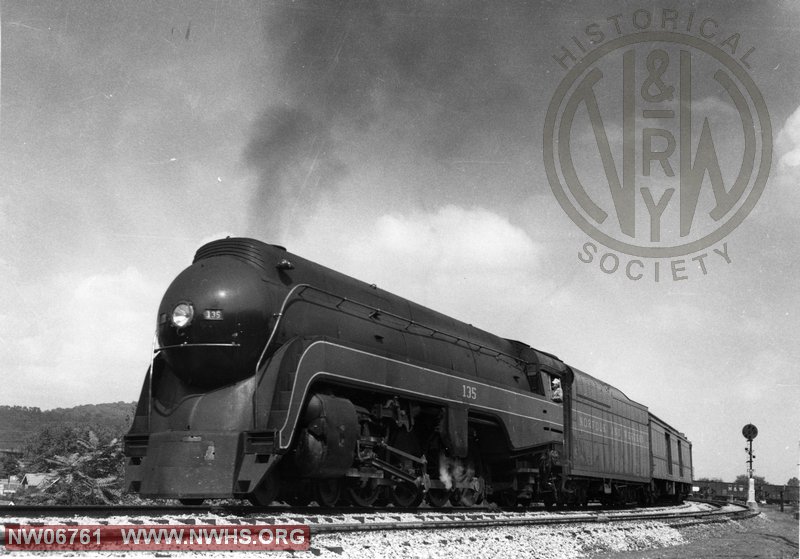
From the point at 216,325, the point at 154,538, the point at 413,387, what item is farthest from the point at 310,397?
the point at 154,538

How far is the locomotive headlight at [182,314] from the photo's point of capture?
9.08 m

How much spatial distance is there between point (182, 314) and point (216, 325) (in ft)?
1.75

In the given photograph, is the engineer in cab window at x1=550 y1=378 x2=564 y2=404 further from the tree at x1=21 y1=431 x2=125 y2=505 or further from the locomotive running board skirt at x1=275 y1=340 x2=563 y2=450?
the tree at x1=21 y1=431 x2=125 y2=505

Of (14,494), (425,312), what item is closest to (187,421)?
(425,312)

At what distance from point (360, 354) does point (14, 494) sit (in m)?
15.9

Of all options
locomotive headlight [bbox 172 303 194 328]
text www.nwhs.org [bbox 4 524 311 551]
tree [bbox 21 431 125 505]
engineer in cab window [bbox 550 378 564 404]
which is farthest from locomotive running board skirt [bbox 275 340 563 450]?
tree [bbox 21 431 125 505]

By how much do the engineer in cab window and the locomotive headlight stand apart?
9819mm

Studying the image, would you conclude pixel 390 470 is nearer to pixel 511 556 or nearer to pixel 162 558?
pixel 511 556

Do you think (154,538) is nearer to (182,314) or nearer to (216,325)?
(216,325)

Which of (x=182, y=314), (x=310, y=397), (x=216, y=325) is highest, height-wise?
(x=182, y=314)

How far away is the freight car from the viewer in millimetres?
8336

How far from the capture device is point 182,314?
30.0 feet

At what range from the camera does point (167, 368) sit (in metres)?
9.48

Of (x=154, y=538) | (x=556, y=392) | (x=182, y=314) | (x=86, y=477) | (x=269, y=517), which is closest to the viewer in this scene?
(x=154, y=538)
